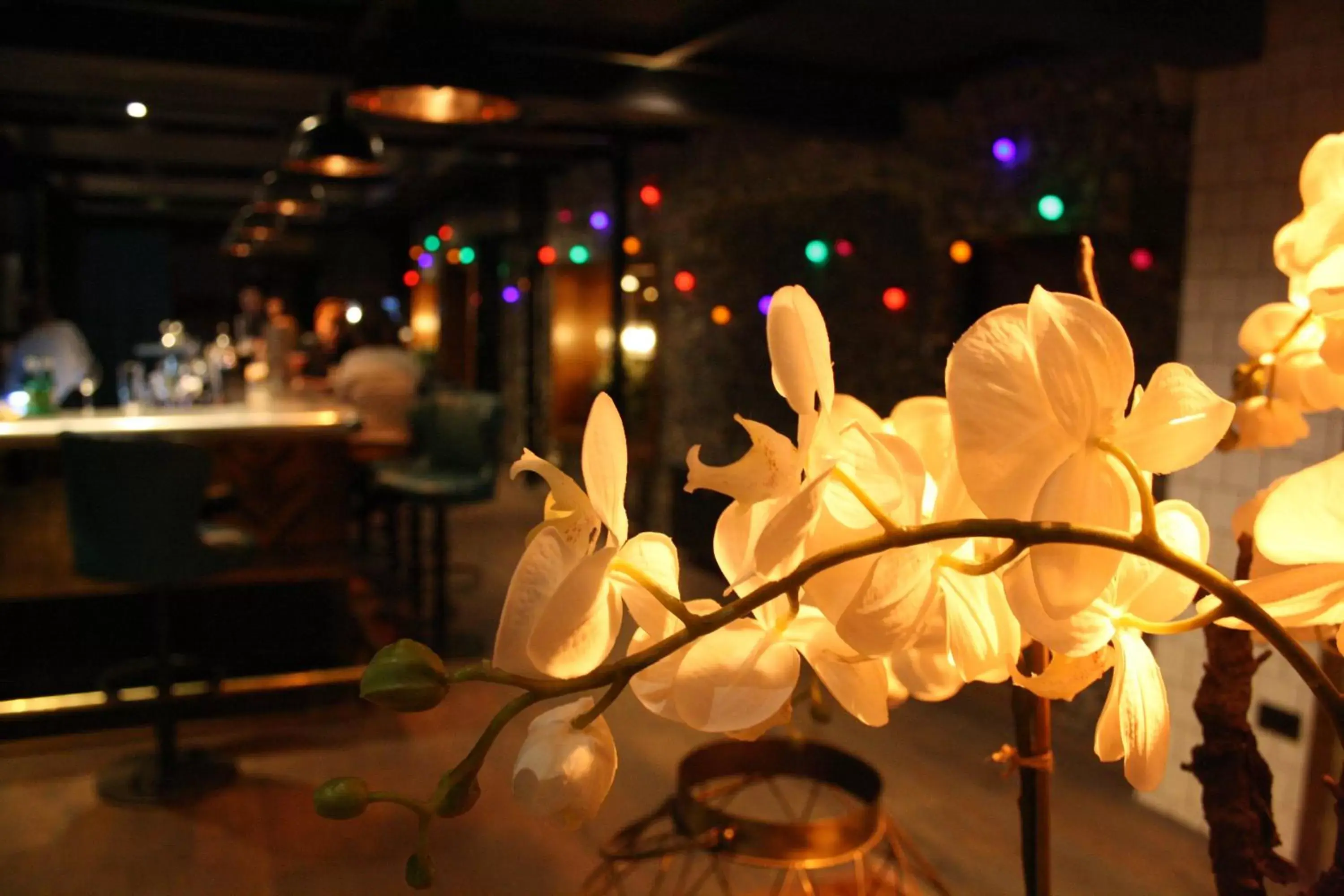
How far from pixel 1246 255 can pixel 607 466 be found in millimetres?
3571

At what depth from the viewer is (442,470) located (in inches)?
208

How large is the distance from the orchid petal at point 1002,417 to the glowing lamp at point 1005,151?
4.75 meters

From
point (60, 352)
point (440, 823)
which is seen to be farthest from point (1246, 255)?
point (60, 352)

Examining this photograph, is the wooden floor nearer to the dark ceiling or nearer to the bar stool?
the bar stool

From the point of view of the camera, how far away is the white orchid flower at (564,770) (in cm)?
46

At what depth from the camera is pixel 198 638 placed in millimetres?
4480

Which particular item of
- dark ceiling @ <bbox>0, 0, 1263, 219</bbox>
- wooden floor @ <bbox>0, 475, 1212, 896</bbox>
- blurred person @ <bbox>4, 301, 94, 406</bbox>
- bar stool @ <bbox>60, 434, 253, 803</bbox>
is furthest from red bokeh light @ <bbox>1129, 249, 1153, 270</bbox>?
blurred person @ <bbox>4, 301, 94, 406</bbox>

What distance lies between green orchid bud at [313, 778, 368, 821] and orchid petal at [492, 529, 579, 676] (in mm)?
73

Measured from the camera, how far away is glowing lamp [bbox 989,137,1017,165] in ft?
15.9

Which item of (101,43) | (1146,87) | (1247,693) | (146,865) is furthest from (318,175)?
(1247,693)

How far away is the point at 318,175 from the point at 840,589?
4.83 metres

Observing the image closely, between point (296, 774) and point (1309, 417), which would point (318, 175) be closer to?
point (296, 774)

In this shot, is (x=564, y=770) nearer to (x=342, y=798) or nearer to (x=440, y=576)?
(x=342, y=798)

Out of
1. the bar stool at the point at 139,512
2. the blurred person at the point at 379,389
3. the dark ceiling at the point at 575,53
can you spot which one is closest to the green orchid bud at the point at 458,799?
the dark ceiling at the point at 575,53
